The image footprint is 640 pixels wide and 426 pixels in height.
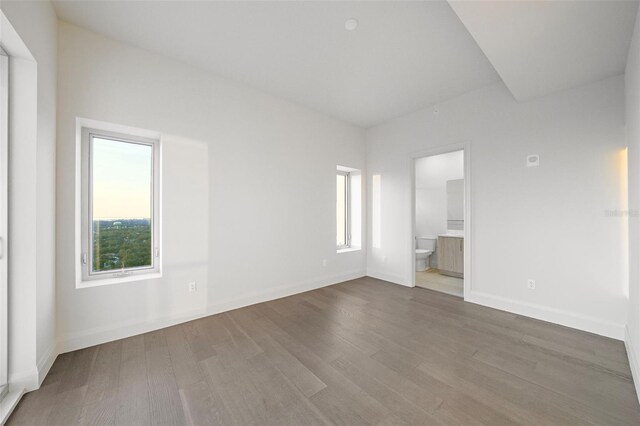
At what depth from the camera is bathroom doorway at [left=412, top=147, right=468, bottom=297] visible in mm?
4766

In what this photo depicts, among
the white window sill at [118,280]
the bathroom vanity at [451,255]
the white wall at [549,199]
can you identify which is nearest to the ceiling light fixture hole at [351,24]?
the white wall at [549,199]

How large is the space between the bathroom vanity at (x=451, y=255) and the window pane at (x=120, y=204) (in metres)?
4.96

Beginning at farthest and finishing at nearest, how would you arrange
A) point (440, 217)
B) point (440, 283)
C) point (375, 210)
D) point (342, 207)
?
1. point (440, 217)
2. point (342, 207)
3. point (375, 210)
4. point (440, 283)

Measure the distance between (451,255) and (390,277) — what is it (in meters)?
1.43

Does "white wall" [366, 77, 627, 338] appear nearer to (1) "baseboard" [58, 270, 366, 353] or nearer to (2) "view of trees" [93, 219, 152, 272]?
(1) "baseboard" [58, 270, 366, 353]

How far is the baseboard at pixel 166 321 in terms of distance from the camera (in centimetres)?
216

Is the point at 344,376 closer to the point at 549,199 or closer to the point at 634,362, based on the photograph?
the point at 634,362

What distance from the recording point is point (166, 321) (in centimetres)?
260

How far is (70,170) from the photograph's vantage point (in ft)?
7.02

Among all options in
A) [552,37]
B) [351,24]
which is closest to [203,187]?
[351,24]

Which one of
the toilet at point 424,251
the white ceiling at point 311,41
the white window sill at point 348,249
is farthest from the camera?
the toilet at point 424,251

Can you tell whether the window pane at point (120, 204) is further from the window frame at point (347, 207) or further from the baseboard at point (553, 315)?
the baseboard at point (553, 315)

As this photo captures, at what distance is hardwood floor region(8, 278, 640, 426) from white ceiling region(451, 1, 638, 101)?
2632 mm

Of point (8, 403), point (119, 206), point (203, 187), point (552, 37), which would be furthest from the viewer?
point (203, 187)
